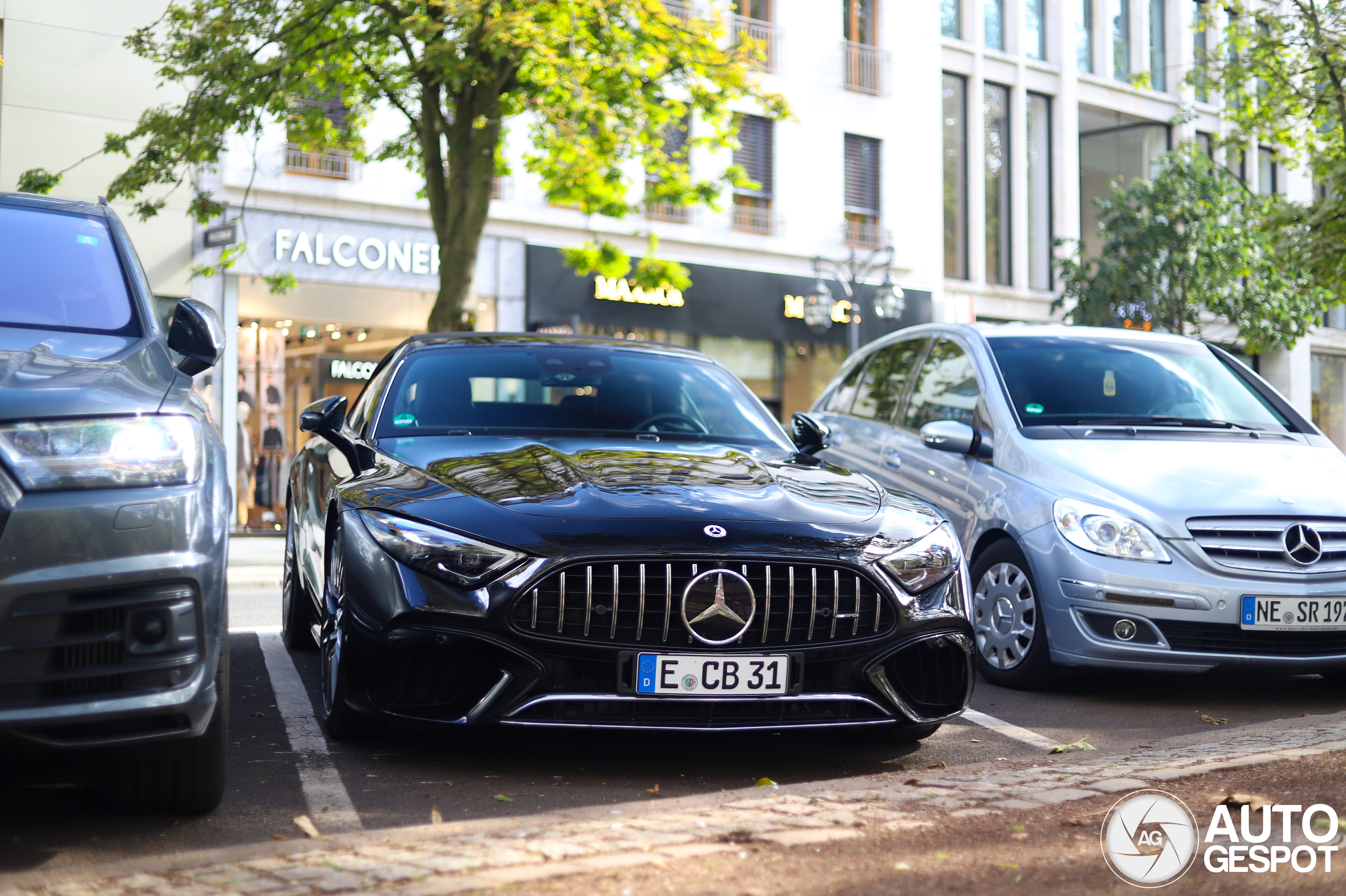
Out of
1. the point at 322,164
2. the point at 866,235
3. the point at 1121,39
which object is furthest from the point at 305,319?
the point at 1121,39

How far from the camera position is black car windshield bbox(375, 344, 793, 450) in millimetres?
5523

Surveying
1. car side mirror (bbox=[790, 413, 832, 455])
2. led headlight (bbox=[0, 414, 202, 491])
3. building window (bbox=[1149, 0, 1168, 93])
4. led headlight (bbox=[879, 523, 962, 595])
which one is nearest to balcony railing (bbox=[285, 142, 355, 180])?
car side mirror (bbox=[790, 413, 832, 455])

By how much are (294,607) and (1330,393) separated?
37293 mm

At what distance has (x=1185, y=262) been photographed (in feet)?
79.1

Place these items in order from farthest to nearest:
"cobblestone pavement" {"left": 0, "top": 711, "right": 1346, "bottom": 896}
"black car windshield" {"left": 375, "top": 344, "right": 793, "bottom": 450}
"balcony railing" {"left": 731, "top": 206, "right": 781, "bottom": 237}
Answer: "balcony railing" {"left": 731, "top": 206, "right": 781, "bottom": 237} < "black car windshield" {"left": 375, "top": 344, "right": 793, "bottom": 450} < "cobblestone pavement" {"left": 0, "top": 711, "right": 1346, "bottom": 896}

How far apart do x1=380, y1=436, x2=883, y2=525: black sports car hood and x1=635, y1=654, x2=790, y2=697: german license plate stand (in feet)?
1.41

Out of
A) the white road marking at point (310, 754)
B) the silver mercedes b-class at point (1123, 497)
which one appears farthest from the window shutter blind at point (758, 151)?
the white road marking at point (310, 754)

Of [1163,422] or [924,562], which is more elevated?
[1163,422]

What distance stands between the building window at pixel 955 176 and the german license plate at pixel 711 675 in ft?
85.1

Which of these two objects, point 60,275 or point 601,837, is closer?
point 601,837

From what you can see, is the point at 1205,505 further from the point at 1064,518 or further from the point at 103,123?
the point at 103,123

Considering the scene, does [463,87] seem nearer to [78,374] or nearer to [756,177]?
[756,177]

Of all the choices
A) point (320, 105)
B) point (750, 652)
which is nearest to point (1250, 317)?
point (320, 105)

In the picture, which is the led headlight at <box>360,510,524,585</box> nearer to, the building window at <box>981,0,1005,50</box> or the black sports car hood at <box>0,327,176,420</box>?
the black sports car hood at <box>0,327,176,420</box>
